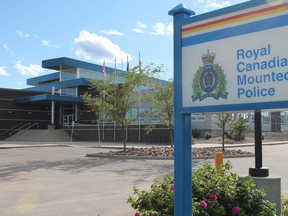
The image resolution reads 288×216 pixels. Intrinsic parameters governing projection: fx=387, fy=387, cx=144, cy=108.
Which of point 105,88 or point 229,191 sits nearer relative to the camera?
point 229,191

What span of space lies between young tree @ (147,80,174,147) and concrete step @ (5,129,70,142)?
2448cm

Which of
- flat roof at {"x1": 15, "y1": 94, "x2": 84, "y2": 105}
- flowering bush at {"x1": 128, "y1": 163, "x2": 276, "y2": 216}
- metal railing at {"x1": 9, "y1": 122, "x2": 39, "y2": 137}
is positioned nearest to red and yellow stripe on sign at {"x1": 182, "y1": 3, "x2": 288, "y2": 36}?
flowering bush at {"x1": 128, "y1": 163, "x2": 276, "y2": 216}

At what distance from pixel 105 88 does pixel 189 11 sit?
799 inches

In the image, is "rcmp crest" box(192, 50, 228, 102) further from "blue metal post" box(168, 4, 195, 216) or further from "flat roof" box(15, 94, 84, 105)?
"flat roof" box(15, 94, 84, 105)

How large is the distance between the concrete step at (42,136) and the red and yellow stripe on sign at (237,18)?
4442 centimetres

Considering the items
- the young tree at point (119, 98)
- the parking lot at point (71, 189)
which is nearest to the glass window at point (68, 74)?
the young tree at point (119, 98)

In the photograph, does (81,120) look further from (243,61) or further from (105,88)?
(243,61)

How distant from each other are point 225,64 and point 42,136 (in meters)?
47.0

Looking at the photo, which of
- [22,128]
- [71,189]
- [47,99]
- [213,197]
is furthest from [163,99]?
[22,128]

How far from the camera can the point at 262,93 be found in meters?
3.22

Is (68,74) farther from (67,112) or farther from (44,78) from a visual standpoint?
(44,78)

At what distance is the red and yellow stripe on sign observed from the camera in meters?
3.14

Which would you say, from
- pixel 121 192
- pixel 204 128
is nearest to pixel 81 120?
pixel 204 128

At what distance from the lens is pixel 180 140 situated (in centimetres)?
369
